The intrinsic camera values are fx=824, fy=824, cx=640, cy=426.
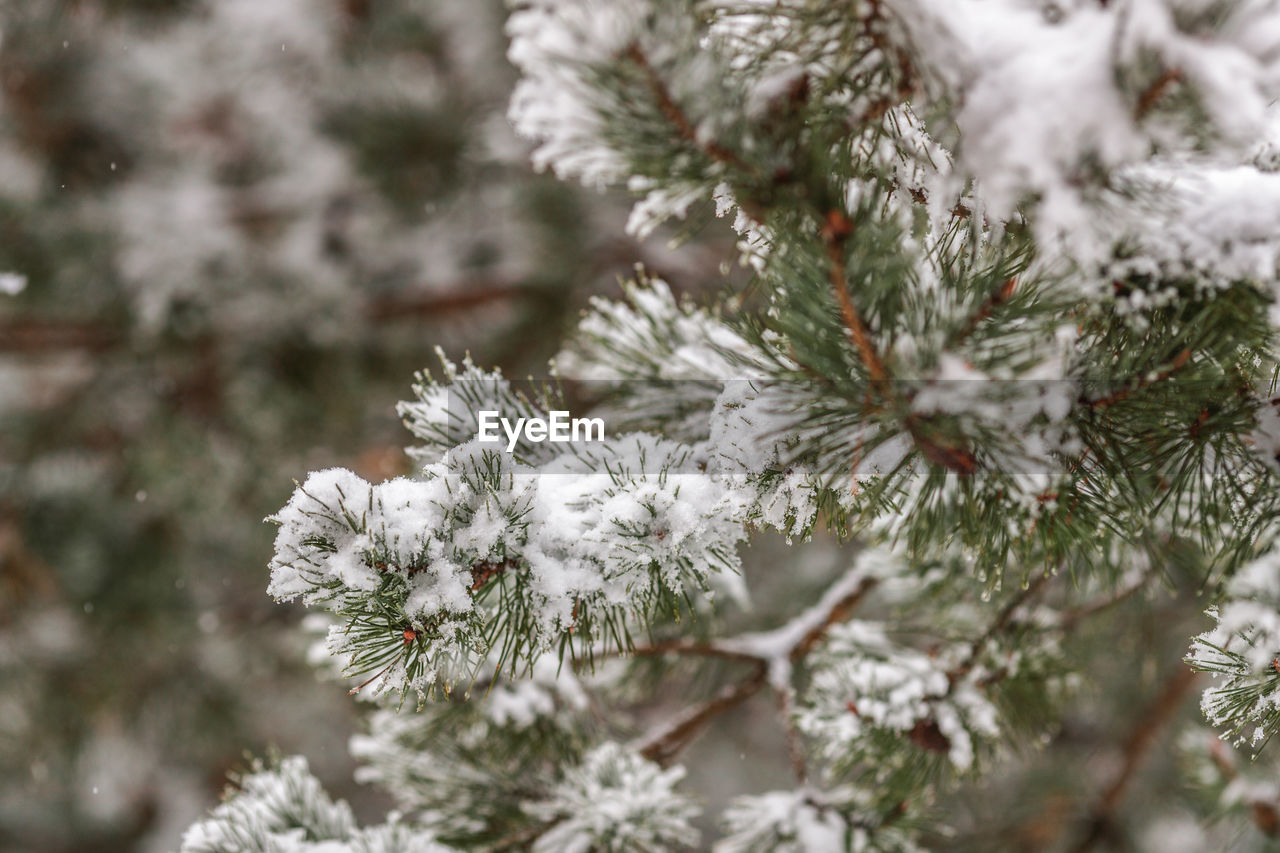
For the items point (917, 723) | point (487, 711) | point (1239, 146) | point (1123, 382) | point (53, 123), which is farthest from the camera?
point (53, 123)

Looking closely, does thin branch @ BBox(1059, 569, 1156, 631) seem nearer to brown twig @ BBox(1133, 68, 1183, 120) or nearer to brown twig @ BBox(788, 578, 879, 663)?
brown twig @ BBox(788, 578, 879, 663)

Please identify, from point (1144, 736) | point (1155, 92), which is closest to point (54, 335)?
point (1155, 92)

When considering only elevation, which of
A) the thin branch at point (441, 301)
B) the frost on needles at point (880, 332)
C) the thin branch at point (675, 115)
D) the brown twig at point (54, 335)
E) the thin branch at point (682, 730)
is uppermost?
the brown twig at point (54, 335)

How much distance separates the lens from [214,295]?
8.94ft

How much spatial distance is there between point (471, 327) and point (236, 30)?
146cm

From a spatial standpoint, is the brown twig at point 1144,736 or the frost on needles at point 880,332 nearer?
the frost on needles at point 880,332

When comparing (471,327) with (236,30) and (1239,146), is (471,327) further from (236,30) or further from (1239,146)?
(1239,146)

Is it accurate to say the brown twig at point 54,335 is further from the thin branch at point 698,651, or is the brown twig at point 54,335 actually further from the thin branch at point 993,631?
the thin branch at point 993,631

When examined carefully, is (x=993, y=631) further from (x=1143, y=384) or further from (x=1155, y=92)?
(x=1155, y=92)

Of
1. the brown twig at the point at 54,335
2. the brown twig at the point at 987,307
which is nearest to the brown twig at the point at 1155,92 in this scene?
the brown twig at the point at 987,307

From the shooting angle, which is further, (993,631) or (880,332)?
(993,631)

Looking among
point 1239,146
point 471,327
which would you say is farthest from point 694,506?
point 471,327

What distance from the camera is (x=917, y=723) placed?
1048 mm

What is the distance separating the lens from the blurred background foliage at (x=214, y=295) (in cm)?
279
